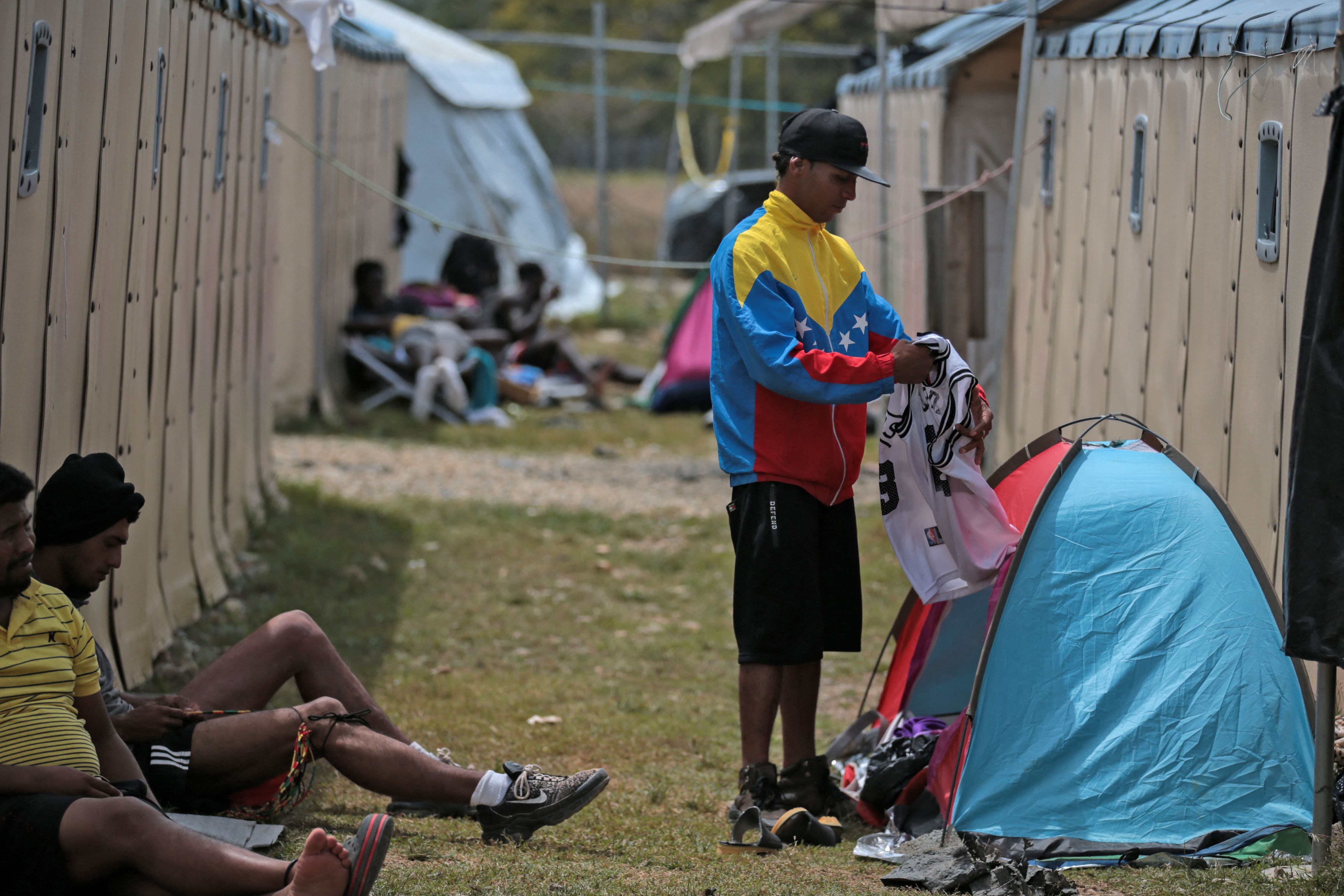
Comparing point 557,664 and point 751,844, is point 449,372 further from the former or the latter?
point 751,844

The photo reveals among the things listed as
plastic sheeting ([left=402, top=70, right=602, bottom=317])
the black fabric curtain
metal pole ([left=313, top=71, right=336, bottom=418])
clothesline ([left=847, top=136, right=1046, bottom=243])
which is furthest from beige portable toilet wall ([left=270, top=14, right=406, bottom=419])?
the black fabric curtain

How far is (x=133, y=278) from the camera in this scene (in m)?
5.16

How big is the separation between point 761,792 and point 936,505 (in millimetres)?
972

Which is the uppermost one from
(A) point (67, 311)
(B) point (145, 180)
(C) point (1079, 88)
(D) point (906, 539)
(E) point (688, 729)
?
(C) point (1079, 88)

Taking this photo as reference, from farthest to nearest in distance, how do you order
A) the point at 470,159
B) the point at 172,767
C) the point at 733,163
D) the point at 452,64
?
the point at 733,163
the point at 452,64
the point at 470,159
the point at 172,767

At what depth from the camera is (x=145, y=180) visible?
5184mm

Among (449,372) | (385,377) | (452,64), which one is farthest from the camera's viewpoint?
(452,64)

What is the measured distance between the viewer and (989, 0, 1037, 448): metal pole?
6.82 m

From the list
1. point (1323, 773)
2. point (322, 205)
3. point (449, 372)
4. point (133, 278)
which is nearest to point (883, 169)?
point (449, 372)

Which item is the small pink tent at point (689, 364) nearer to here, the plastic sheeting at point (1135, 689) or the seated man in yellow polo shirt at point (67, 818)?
the plastic sheeting at point (1135, 689)

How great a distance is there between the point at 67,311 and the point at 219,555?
2559 mm

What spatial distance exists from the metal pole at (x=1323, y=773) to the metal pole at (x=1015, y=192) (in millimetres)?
3997

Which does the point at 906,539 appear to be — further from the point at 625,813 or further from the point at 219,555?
the point at 219,555

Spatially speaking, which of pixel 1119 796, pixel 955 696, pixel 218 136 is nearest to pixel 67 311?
pixel 218 136
